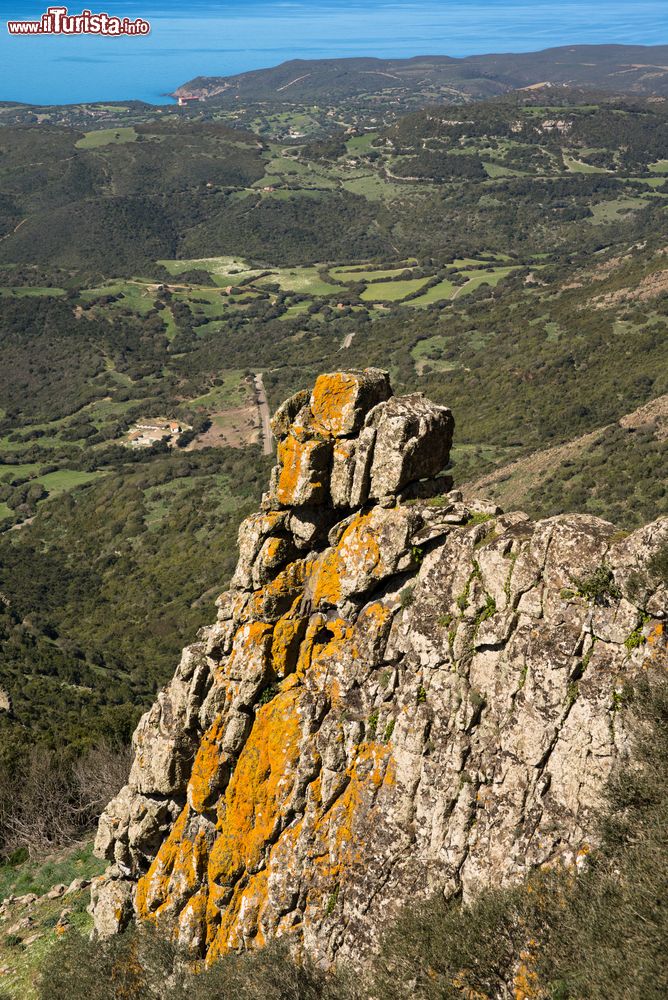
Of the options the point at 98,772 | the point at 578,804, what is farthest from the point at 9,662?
the point at 578,804

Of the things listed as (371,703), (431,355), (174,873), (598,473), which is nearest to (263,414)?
(431,355)

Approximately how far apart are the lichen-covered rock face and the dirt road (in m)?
111

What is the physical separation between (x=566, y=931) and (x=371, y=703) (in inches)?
209

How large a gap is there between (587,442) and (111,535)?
72734 millimetres

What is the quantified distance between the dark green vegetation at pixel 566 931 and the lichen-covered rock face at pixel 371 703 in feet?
1.38

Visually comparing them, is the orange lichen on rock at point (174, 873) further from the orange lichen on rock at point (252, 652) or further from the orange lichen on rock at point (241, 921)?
the orange lichen on rock at point (252, 652)

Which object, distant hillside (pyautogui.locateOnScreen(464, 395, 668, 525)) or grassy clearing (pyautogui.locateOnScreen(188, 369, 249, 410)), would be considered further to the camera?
grassy clearing (pyautogui.locateOnScreen(188, 369, 249, 410))

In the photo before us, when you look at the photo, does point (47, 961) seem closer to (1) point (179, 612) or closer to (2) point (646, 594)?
(2) point (646, 594)

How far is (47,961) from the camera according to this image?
19812 mm

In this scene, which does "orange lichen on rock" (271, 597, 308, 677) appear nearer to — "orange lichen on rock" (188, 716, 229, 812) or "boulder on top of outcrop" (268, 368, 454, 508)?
"orange lichen on rock" (188, 716, 229, 812)

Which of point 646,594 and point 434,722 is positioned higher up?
point 646,594

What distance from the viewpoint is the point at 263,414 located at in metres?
158

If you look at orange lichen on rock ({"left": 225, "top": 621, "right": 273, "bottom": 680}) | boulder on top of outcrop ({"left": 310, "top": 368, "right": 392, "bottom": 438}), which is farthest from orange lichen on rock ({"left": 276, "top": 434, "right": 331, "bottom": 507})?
orange lichen on rock ({"left": 225, "top": 621, "right": 273, "bottom": 680})

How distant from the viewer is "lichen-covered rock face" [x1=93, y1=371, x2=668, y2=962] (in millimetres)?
13359
